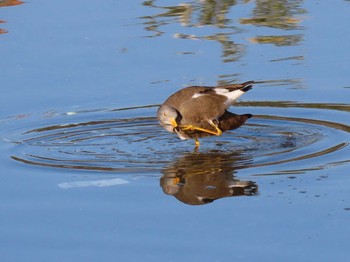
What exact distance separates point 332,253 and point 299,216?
0.63 meters

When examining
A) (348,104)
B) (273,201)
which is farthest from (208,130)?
(273,201)

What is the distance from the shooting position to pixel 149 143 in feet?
28.6

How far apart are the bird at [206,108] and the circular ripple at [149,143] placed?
0.37 feet

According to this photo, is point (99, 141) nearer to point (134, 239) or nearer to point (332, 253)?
point (134, 239)

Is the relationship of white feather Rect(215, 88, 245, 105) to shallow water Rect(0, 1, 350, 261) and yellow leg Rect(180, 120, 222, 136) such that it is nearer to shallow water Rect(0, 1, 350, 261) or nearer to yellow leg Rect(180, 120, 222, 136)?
yellow leg Rect(180, 120, 222, 136)

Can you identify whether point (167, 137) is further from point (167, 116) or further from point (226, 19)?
point (226, 19)

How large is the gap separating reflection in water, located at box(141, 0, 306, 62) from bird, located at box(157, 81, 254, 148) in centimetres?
170

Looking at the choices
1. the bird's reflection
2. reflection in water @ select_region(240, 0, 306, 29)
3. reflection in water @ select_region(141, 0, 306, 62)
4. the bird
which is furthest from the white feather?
reflection in water @ select_region(240, 0, 306, 29)

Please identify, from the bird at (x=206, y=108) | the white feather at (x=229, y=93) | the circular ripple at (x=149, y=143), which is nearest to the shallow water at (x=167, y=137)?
the circular ripple at (x=149, y=143)

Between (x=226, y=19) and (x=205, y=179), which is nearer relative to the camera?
(x=205, y=179)

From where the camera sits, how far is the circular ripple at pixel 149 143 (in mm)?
8062

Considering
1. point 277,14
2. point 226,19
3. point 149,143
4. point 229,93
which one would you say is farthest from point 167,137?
point 277,14

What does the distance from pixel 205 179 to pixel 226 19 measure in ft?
14.6

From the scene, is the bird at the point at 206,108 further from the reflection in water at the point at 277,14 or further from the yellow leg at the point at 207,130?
the reflection in water at the point at 277,14
